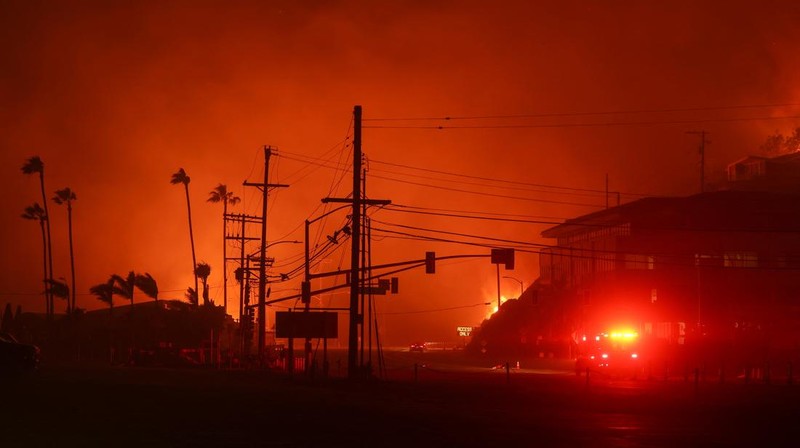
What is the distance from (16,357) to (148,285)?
170 feet

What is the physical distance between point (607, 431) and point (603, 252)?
205ft

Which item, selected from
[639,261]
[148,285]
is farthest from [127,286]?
[639,261]

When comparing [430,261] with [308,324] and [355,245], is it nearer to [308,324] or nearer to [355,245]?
[355,245]

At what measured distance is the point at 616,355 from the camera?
53.3m

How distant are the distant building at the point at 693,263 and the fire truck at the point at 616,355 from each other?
16.2 meters

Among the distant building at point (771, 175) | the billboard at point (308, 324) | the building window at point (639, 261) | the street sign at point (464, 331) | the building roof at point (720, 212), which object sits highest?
the distant building at point (771, 175)

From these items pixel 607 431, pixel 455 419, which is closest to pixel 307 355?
pixel 455 419

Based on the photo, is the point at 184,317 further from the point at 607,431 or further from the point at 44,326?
the point at 607,431

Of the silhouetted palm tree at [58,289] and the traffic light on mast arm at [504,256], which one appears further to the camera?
the silhouetted palm tree at [58,289]

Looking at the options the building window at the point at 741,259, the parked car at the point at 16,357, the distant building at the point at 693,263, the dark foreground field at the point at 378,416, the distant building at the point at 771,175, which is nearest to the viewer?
the dark foreground field at the point at 378,416

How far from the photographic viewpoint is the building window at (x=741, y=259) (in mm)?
75125

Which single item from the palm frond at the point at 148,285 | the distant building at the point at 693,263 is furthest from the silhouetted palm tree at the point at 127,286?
the distant building at the point at 693,263

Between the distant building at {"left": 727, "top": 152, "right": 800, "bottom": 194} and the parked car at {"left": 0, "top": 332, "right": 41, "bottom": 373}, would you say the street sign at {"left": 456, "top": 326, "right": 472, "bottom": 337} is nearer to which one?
the distant building at {"left": 727, "top": 152, "right": 800, "bottom": 194}

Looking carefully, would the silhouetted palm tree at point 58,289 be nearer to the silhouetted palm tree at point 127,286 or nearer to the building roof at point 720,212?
the silhouetted palm tree at point 127,286
